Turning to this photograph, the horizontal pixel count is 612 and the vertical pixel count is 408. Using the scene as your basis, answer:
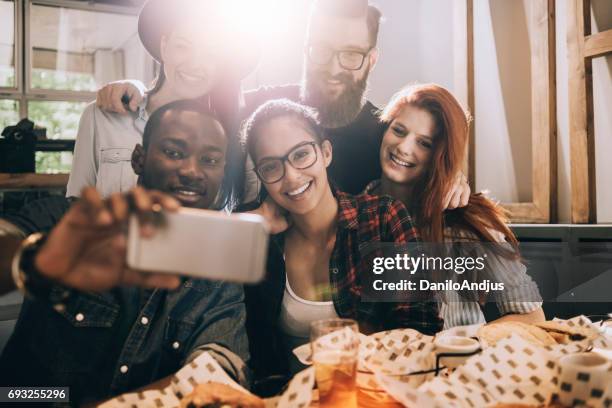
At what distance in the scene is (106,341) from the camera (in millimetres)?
1543

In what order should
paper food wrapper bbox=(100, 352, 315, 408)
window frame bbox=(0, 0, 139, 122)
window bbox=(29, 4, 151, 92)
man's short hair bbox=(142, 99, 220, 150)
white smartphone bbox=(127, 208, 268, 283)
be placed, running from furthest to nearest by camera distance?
window bbox=(29, 4, 151, 92), window frame bbox=(0, 0, 139, 122), man's short hair bbox=(142, 99, 220, 150), paper food wrapper bbox=(100, 352, 315, 408), white smartphone bbox=(127, 208, 268, 283)

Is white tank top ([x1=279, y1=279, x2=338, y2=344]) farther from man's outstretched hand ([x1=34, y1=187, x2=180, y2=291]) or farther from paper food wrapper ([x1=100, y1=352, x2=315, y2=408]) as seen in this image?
man's outstretched hand ([x1=34, y1=187, x2=180, y2=291])

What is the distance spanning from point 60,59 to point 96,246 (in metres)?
2.71

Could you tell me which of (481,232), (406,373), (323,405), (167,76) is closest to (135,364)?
(323,405)

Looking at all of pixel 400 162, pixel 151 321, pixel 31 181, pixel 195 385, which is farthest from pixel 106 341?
pixel 400 162

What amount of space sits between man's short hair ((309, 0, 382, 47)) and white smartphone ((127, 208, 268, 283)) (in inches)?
54.1

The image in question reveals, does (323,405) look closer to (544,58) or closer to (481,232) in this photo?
(481,232)

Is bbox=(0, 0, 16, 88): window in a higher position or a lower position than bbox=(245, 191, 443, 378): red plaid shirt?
higher

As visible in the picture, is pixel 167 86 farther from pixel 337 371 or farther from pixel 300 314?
pixel 337 371

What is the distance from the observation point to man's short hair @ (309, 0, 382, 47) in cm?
187

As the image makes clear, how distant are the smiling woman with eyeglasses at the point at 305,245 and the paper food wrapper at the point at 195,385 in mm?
488

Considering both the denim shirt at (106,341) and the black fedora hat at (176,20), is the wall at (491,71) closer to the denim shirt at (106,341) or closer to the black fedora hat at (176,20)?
the black fedora hat at (176,20)

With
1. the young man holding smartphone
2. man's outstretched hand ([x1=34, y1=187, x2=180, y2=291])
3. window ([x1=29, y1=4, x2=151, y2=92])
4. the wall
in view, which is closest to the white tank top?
the young man holding smartphone

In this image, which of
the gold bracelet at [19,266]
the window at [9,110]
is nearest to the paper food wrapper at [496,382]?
the gold bracelet at [19,266]
